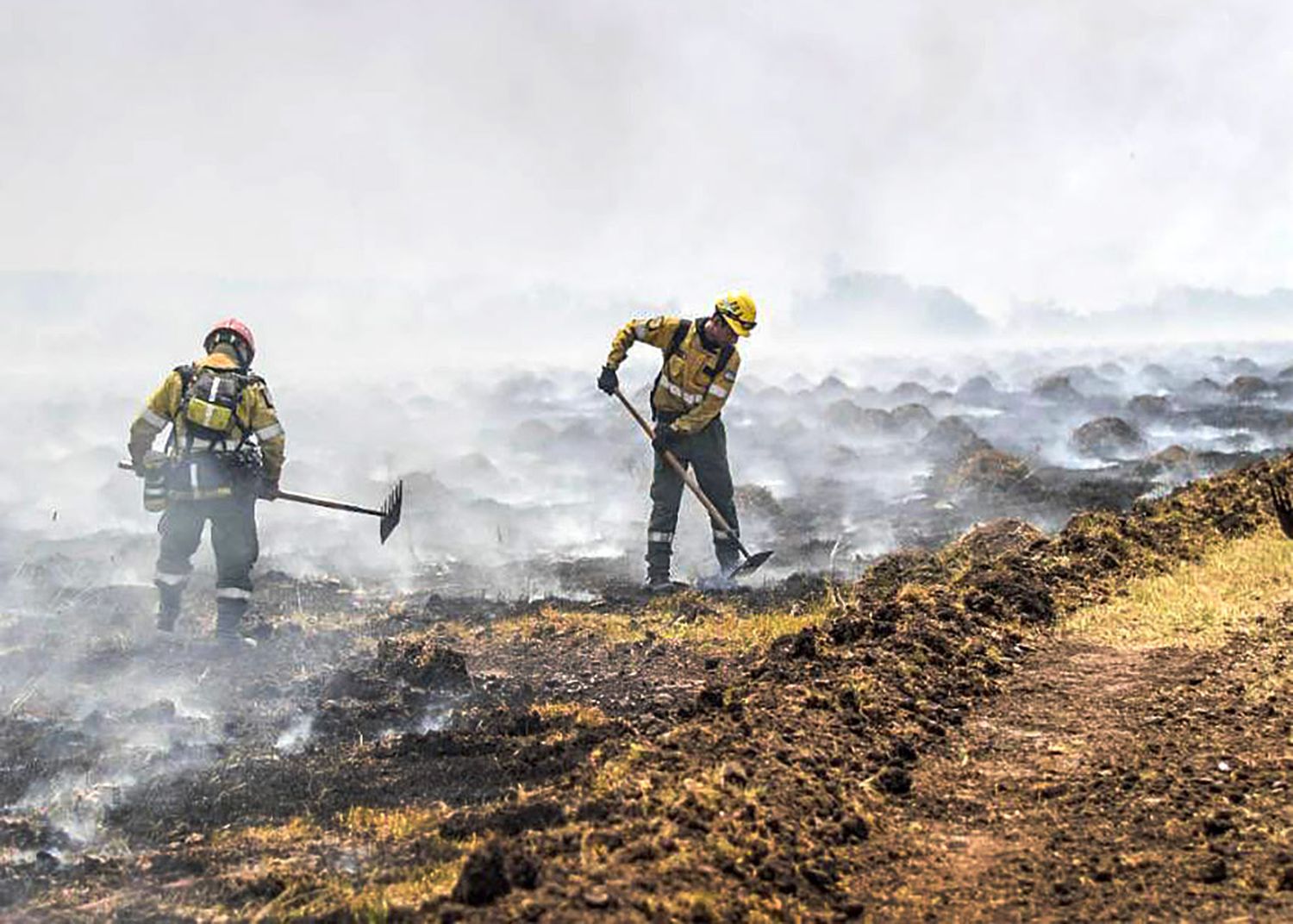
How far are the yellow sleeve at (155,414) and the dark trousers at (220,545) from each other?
469mm

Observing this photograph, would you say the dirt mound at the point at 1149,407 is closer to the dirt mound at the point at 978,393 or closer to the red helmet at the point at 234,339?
the dirt mound at the point at 978,393

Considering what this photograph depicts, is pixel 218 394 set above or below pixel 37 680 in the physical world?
above

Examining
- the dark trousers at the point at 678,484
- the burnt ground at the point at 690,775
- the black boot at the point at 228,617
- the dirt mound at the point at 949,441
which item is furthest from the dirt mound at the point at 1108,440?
the black boot at the point at 228,617

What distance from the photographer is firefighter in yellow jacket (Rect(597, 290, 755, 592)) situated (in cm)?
966

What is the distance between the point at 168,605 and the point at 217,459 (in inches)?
48.5

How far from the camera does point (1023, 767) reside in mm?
4762

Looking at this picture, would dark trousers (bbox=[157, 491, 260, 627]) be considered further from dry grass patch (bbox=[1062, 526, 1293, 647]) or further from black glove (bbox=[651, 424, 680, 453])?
dry grass patch (bbox=[1062, 526, 1293, 647])

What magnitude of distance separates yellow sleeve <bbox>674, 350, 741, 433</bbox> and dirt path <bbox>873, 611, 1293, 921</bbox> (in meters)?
4.30

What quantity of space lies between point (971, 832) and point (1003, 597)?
3391 mm

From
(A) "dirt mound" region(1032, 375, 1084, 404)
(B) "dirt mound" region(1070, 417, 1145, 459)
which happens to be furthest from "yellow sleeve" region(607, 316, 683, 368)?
(A) "dirt mound" region(1032, 375, 1084, 404)

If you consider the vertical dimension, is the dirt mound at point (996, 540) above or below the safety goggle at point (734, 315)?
below

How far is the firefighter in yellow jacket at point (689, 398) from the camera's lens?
966 cm

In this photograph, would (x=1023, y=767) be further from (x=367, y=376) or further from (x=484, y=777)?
(x=367, y=376)

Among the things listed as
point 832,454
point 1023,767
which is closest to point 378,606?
point 1023,767
